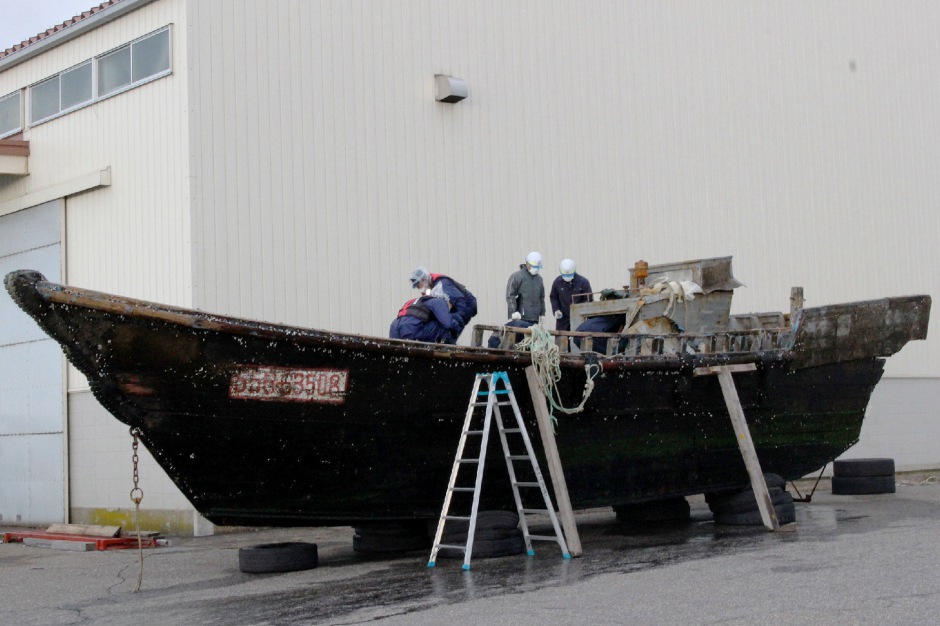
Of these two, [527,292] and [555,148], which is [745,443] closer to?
[527,292]

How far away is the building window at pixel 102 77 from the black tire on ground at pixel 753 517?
7.90 meters

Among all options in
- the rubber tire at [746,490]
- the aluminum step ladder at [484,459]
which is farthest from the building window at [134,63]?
the rubber tire at [746,490]

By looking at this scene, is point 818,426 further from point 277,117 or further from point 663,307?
point 277,117

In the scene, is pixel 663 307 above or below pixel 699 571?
above

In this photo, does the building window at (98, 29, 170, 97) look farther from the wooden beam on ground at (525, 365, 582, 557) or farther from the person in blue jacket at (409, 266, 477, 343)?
the wooden beam on ground at (525, 365, 582, 557)

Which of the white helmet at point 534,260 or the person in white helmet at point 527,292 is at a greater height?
the white helmet at point 534,260

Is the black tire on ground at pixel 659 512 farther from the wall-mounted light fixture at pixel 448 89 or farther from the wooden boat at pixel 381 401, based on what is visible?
the wall-mounted light fixture at pixel 448 89

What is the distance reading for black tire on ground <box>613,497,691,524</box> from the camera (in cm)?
1229

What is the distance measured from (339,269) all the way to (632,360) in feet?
15.2

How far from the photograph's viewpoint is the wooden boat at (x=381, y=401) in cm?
822

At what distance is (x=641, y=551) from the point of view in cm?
973

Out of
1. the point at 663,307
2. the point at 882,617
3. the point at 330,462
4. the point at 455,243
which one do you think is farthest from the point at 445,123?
the point at 882,617

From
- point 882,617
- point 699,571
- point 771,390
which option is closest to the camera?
point 882,617

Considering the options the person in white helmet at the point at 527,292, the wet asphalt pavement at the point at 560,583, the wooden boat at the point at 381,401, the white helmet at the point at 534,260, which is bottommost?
the wet asphalt pavement at the point at 560,583
